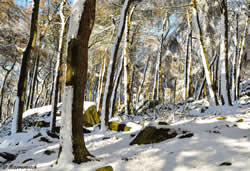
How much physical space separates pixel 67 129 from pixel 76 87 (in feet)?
2.36

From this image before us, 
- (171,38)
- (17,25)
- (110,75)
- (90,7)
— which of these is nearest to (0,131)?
(17,25)

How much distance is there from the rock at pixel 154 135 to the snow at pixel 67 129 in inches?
61.1

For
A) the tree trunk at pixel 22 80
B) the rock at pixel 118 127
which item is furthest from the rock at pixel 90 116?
the rock at pixel 118 127

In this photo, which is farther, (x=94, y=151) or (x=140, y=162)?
(x=94, y=151)

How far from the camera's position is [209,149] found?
2.90 metres

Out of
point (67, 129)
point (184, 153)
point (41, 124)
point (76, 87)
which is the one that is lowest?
point (41, 124)

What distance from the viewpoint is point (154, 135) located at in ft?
13.4

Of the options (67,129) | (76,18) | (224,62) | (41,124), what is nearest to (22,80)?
(41,124)

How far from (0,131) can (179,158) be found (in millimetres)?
10424

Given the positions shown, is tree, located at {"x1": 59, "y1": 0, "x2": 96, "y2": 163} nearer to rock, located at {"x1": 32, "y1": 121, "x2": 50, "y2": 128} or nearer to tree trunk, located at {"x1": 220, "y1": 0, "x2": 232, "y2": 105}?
tree trunk, located at {"x1": 220, "y1": 0, "x2": 232, "y2": 105}

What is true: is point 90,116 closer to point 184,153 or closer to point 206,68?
point 206,68

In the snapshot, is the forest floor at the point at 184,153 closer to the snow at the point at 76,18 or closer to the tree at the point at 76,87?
the tree at the point at 76,87

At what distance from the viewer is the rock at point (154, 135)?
3977mm

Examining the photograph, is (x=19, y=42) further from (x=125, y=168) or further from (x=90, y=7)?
(x=125, y=168)
